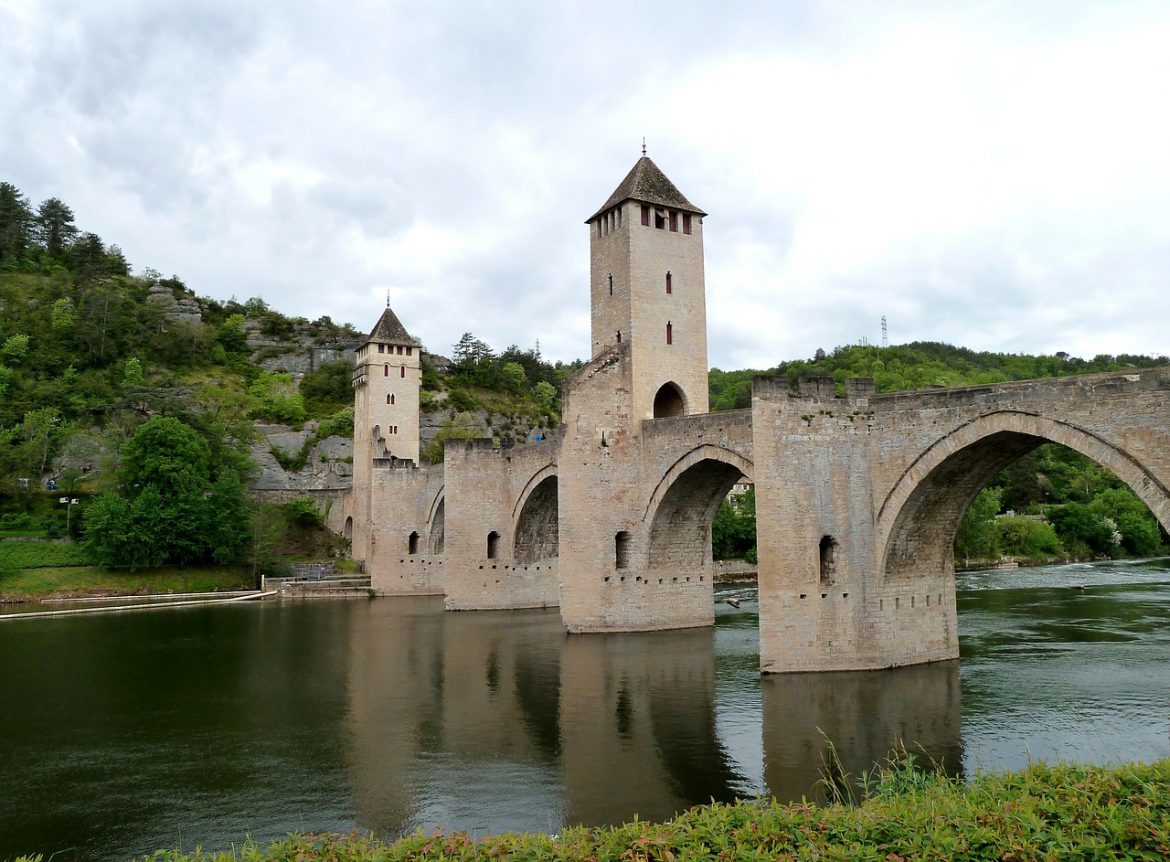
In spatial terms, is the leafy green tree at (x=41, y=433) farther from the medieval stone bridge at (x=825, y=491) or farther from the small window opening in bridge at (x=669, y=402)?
the small window opening in bridge at (x=669, y=402)

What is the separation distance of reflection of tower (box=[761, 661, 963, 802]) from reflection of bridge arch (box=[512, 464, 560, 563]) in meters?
14.7

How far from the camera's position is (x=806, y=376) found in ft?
59.0

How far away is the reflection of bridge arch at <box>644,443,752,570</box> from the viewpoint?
2291 cm

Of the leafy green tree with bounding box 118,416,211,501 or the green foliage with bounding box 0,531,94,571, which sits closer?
the green foliage with bounding box 0,531,94,571

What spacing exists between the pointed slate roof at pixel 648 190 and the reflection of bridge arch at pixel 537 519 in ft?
31.1

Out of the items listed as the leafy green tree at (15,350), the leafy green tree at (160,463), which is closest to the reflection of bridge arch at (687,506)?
the leafy green tree at (160,463)

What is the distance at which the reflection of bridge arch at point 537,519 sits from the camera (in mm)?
30922

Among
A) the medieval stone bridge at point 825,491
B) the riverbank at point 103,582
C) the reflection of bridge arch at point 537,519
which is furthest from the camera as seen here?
the riverbank at point 103,582

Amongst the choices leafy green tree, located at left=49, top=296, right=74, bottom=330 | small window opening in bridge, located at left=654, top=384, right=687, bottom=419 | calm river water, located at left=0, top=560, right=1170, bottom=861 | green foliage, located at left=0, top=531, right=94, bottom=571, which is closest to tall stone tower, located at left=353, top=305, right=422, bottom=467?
green foliage, located at left=0, top=531, right=94, bottom=571

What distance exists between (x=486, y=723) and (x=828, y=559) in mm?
7574

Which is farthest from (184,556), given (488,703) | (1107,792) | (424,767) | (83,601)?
(1107,792)

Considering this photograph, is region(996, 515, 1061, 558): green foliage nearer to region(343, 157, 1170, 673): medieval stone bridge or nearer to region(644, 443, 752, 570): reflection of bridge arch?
region(343, 157, 1170, 673): medieval stone bridge

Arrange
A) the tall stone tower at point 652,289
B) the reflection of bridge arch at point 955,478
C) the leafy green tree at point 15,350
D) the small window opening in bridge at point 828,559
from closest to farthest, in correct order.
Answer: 1. the reflection of bridge arch at point 955,478
2. the small window opening in bridge at point 828,559
3. the tall stone tower at point 652,289
4. the leafy green tree at point 15,350

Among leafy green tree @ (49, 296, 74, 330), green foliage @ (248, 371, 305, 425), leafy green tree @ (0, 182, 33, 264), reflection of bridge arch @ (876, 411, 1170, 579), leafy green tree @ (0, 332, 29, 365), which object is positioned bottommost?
reflection of bridge arch @ (876, 411, 1170, 579)
